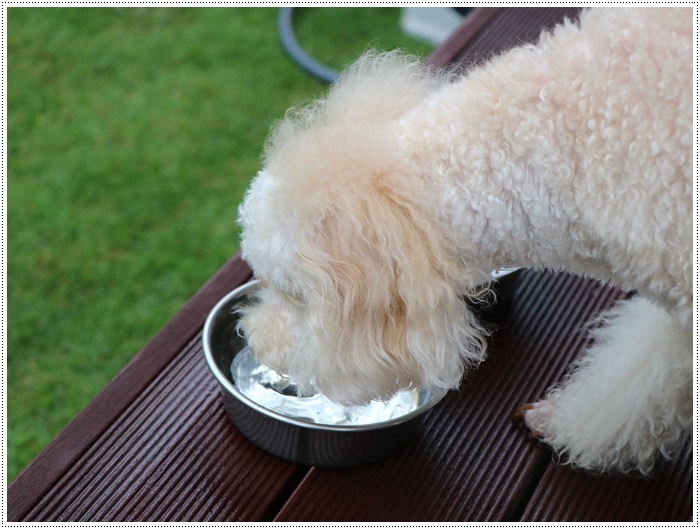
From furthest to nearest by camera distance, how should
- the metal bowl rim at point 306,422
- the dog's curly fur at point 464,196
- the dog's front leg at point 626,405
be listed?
the dog's front leg at point 626,405
the metal bowl rim at point 306,422
the dog's curly fur at point 464,196

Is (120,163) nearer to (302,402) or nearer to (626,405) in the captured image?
(302,402)

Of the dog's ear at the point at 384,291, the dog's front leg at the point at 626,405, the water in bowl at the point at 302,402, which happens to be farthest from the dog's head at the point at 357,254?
the dog's front leg at the point at 626,405

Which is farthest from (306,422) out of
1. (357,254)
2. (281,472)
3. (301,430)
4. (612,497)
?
(612,497)

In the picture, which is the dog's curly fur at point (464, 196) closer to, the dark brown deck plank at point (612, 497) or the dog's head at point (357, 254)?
the dog's head at point (357, 254)

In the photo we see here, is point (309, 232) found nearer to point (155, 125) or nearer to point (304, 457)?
point (304, 457)

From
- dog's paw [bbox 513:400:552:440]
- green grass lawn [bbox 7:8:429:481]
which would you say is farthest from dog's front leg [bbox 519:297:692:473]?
green grass lawn [bbox 7:8:429:481]

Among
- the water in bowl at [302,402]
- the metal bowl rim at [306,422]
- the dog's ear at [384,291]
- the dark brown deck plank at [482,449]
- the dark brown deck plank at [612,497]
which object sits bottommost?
the dark brown deck plank at [612,497]

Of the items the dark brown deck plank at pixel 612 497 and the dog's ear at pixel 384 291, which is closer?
the dog's ear at pixel 384 291
